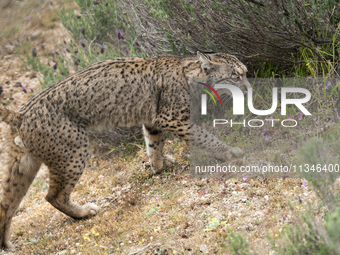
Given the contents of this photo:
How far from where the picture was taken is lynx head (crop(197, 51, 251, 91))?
4.67m

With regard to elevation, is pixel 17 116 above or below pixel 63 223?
above

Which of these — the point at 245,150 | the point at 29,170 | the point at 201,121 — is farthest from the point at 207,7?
the point at 29,170

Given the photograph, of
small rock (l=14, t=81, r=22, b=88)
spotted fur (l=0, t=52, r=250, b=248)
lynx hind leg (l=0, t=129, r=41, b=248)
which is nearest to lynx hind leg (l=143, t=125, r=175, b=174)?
spotted fur (l=0, t=52, r=250, b=248)

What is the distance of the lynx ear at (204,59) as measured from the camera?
4547 millimetres

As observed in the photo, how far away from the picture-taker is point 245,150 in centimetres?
491

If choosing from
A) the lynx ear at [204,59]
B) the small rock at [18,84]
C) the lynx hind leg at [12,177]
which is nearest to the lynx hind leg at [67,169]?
the lynx hind leg at [12,177]

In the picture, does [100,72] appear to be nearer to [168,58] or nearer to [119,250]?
[168,58]

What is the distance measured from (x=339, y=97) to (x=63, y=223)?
3.91 m

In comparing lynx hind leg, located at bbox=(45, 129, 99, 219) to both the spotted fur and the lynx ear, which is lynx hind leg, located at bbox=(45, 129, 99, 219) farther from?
the lynx ear

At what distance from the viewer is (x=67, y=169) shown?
14.6 ft

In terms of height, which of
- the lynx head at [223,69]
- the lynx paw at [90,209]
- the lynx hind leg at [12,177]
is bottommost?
the lynx paw at [90,209]

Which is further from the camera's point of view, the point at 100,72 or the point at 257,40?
the point at 257,40

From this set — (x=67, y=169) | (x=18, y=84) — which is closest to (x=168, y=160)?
(x=67, y=169)

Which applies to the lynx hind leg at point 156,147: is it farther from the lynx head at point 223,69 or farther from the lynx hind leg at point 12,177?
the lynx hind leg at point 12,177
